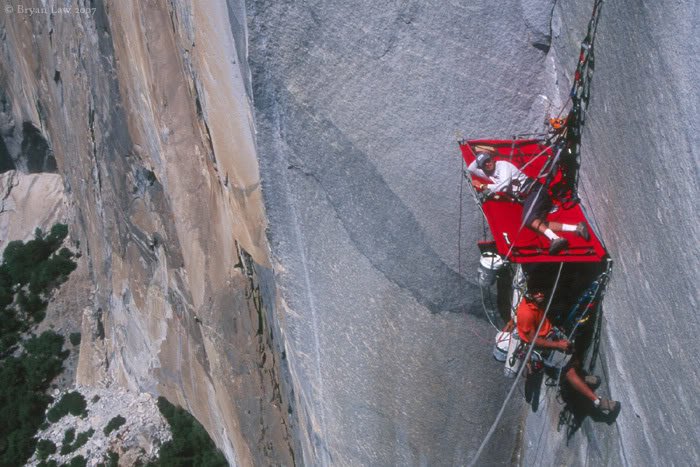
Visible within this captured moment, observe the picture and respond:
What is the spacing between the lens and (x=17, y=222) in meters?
13.2

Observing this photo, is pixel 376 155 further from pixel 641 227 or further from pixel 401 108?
pixel 641 227

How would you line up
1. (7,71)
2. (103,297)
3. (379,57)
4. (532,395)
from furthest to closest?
(7,71) < (103,297) < (532,395) < (379,57)

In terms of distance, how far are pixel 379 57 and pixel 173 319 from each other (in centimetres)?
560

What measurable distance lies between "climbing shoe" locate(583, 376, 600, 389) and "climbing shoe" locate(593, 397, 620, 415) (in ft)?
0.25

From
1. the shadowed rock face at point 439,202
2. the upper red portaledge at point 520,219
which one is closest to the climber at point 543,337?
the shadowed rock face at point 439,202

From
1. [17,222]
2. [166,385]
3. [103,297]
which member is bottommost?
[166,385]

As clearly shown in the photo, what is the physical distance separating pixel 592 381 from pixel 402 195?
1.31 m

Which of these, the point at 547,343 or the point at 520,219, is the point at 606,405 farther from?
the point at 520,219

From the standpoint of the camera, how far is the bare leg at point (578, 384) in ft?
8.82

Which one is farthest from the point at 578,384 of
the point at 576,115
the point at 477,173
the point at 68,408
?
the point at 68,408

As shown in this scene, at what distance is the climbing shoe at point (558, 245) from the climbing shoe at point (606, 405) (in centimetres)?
75

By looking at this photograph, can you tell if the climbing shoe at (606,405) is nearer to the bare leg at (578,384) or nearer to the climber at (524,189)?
the bare leg at (578,384)

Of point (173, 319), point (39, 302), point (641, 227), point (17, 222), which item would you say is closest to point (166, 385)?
point (173, 319)

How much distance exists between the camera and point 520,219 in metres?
2.70
